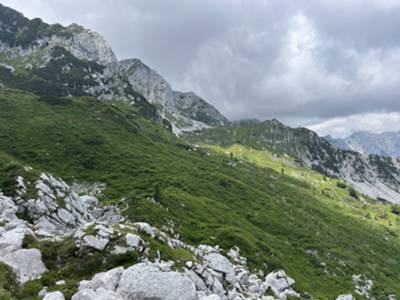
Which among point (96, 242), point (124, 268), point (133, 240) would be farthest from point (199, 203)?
point (124, 268)

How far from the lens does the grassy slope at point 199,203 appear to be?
108m

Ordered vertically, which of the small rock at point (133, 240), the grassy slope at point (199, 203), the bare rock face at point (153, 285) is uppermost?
the small rock at point (133, 240)

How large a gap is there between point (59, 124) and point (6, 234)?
507 feet

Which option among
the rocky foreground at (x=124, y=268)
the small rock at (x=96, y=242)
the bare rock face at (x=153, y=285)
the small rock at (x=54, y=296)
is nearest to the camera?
the small rock at (x=54, y=296)

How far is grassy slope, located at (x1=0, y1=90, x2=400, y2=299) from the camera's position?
107688mm

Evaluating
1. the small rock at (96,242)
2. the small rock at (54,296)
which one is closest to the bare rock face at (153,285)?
the small rock at (54,296)

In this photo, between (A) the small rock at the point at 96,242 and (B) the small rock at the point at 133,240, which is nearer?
(A) the small rock at the point at 96,242

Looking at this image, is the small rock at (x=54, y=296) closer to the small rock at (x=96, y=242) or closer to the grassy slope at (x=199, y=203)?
the small rock at (x=96, y=242)

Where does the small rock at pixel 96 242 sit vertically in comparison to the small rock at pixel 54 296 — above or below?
above

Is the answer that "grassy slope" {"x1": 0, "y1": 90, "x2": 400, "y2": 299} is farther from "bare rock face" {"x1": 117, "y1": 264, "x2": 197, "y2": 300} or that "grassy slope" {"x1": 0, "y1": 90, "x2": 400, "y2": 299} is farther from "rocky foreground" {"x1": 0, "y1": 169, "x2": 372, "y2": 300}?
"bare rock face" {"x1": 117, "y1": 264, "x2": 197, "y2": 300}

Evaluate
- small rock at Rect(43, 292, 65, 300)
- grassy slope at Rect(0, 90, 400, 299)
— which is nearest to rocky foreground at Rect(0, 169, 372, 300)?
small rock at Rect(43, 292, 65, 300)

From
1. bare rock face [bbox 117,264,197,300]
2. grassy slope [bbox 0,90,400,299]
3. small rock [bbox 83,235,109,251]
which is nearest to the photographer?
bare rock face [bbox 117,264,197,300]

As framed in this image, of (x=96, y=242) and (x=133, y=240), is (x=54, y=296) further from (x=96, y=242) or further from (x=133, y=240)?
(x=133, y=240)

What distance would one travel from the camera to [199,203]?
5212 inches
